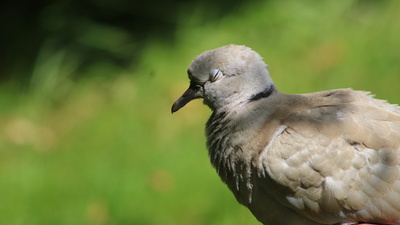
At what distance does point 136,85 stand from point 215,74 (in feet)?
8.67

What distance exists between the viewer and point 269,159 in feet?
10.0

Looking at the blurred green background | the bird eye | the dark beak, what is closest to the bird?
the bird eye

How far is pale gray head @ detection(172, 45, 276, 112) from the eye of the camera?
3.36 metres

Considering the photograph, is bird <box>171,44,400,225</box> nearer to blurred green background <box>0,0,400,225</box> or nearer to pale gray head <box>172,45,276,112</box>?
pale gray head <box>172,45,276,112</box>

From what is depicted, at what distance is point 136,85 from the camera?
19.5ft

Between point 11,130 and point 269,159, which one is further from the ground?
point 11,130

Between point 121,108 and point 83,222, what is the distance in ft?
4.45

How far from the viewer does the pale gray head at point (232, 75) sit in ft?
11.0

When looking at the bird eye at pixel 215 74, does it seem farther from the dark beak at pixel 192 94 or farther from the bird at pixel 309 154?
the dark beak at pixel 192 94

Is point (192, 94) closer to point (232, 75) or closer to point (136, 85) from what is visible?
point (232, 75)


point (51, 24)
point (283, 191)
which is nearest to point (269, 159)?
point (283, 191)

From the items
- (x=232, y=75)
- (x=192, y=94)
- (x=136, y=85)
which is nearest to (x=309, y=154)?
(x=232, y=75)

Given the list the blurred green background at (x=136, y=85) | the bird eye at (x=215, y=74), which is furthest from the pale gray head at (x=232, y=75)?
the blurred green background at (x=136, y=85)

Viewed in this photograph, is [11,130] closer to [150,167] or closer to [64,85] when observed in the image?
[64,85]
